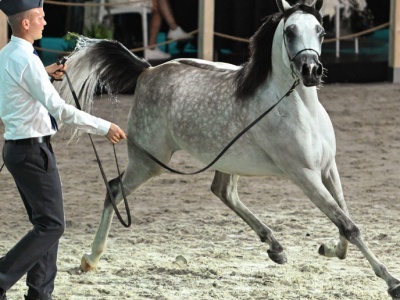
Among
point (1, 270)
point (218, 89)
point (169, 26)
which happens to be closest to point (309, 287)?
point (218, 89)

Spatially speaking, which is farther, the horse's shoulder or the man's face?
the horse's shoulder

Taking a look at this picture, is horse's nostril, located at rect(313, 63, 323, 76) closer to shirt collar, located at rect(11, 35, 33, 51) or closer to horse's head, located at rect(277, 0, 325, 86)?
horse's head, located at rect(277, 0, 325, 86)

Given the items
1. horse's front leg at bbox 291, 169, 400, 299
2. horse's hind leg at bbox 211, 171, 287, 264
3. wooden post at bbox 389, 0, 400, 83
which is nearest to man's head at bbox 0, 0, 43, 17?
horse's front leg at bbox 291, 169, 400, 299

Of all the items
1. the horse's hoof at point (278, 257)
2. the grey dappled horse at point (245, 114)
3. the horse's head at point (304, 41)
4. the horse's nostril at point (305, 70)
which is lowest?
the horse's hoof at point (278, 257)

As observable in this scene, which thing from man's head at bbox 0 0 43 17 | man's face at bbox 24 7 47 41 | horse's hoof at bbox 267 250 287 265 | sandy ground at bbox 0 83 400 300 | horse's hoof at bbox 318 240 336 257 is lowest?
sandy ground at bbox 0 83 400 300

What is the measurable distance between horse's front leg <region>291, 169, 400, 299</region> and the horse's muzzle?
1.68 ft

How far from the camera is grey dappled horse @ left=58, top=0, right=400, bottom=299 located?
18.1 feet

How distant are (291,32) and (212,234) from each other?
6.19 feet

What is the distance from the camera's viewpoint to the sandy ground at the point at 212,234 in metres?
5.77

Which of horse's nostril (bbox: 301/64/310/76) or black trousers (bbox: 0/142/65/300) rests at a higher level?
horse's nostril (bbox: 301/64/310/76)

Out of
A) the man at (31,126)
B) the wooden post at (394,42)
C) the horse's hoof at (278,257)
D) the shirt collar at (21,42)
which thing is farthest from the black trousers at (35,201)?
the wooden post at (394,42)

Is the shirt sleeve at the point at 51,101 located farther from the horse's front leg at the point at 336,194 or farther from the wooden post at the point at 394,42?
the wooden post at the point at 394,42

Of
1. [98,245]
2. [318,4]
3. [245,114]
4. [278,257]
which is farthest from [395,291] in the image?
[98,245]

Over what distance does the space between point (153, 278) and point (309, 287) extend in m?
0.83
